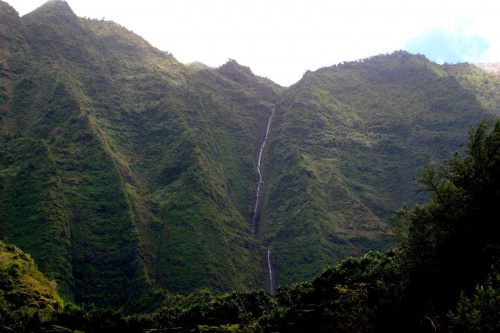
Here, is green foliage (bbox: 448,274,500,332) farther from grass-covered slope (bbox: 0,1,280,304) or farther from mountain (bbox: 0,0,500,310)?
grass-covered slope (bbox: 0,1,280,304)

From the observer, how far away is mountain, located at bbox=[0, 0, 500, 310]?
78750mm

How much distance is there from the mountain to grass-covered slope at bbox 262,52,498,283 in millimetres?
551

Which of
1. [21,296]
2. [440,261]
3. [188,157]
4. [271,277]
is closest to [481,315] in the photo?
[440,261]

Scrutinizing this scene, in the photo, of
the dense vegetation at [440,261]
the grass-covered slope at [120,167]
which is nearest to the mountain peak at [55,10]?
the grass-covered slope at [120,167]

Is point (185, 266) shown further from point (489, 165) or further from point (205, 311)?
point (489, 165)

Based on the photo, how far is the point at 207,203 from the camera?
103750 mm

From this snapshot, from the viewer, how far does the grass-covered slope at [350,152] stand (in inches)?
3944

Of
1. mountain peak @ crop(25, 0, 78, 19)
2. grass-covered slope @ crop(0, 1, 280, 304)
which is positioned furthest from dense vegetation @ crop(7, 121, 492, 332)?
mountain peak @ crop(25, 0, 78, 19)

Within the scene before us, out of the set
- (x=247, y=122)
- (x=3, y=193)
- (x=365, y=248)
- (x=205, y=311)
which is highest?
(x=247, y=122)

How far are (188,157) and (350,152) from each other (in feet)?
197

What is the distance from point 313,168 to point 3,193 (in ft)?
287

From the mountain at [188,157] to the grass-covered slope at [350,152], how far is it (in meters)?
0.55

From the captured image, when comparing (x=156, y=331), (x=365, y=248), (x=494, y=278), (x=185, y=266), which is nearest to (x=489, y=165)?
(x=494, y=278)

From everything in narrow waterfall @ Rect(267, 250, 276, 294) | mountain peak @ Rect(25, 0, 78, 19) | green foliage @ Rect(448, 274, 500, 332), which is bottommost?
narrow waterfall @ Rect(267, 250, 276, 294)
